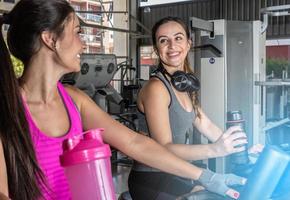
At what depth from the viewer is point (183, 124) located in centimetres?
171

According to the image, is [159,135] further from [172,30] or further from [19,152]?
[19,152]

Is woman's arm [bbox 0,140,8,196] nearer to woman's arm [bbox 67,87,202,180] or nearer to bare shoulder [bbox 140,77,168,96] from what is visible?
woman's arm [bbox 67,87,202,180]

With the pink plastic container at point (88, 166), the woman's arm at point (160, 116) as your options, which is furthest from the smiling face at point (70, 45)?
the woman's arm at point (160, 116)

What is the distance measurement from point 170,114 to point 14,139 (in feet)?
2.88

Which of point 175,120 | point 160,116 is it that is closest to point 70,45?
point 160,116

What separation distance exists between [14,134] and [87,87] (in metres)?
5.13

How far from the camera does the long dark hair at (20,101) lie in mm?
889

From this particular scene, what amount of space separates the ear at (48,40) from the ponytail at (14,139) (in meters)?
0.15

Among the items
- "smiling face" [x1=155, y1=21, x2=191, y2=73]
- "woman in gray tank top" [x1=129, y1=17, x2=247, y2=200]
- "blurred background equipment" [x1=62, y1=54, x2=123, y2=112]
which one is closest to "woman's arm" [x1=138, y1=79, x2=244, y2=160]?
"woman in gray tank top" [x1=129, y1=17, x2=247, y2=200]

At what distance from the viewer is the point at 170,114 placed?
1.68 m

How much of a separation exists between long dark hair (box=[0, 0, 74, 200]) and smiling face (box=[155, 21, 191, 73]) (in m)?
0.78

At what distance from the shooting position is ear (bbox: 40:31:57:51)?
1.04 metres

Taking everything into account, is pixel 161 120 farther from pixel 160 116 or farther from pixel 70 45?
pixel 70 45

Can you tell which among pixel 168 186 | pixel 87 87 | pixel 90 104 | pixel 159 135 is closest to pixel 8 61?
pixel 90 104
